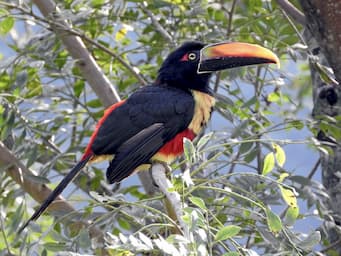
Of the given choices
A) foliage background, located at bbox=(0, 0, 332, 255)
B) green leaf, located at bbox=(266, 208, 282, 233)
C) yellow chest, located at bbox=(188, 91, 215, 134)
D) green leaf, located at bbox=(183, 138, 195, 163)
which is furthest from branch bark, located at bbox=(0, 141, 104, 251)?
green leaf, located at bbox=(266, 208, 282, 233)

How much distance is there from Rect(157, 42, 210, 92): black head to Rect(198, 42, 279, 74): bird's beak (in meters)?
0.05

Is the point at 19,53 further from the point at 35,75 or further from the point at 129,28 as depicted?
the point at 129,28

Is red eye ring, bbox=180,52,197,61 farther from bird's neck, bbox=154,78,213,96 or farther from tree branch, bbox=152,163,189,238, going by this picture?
tree branch, bbox=152,163,189,238

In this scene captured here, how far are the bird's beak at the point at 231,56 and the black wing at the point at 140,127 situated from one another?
0.60ft

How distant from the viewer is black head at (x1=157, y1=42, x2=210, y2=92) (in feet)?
14.7

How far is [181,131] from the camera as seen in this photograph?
4262 millimetres

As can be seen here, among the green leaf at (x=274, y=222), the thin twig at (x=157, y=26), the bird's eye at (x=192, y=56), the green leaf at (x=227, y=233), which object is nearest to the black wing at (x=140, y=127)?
the bird's eye at (x=192, y=56)

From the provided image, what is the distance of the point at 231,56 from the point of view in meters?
4.18

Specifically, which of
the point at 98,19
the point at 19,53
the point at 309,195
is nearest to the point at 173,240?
the point at 309,195

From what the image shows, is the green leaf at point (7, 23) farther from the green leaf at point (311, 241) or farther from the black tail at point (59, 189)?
the green leaf at point (311, 241)

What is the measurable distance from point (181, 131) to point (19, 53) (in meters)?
0.83

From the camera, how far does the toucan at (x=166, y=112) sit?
3982 mm

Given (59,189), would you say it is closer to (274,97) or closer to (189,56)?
(189,56)

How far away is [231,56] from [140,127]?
0.51m
